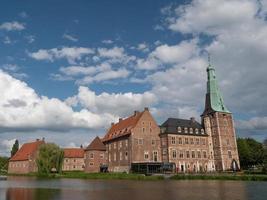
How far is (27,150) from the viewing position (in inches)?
3971

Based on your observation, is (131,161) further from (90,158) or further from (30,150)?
(30,150)

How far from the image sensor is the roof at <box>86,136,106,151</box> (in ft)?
256

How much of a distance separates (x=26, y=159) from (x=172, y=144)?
4683 centimetres

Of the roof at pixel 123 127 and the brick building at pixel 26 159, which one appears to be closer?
the roof at pixel 123 127

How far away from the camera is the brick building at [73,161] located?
101500 millimetres

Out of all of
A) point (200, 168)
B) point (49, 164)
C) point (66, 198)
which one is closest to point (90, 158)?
point (49, 164)

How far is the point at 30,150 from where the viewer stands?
98.5m

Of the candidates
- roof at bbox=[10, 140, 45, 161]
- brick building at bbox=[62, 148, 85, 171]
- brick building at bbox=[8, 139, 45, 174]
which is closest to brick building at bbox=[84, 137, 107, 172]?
brick building at bbox=[8, 139, 45, 174]

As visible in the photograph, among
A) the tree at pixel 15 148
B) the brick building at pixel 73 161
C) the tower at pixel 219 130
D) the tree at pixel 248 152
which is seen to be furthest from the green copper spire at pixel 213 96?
the tree at pixel 15 148

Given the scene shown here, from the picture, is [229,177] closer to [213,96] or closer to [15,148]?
[213,96]

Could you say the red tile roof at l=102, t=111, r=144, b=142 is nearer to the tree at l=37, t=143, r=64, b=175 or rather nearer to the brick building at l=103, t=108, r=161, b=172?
the brick building at l=103, t=108, r=161, b=172

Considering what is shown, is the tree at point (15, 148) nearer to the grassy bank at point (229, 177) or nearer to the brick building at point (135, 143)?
the brick building at point (135, 143)

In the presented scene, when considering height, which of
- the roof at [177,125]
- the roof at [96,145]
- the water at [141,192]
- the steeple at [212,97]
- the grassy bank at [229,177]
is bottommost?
the water at [141,192]

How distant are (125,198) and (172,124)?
172 feet
